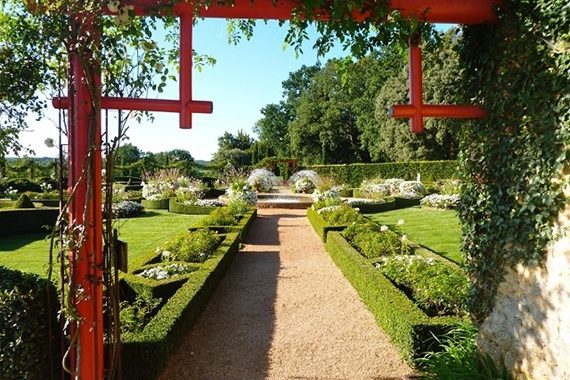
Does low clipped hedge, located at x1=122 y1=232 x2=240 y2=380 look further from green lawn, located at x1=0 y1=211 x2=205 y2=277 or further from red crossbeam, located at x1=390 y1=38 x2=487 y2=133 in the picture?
red crossbeam, located at x1=390 y1=38 x2=487 y2=133

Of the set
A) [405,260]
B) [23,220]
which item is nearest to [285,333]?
[405,260]

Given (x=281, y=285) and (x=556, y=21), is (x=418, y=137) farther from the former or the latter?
(x=556, y=21)

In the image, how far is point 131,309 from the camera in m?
4.55

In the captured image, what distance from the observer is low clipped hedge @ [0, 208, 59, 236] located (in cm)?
1092

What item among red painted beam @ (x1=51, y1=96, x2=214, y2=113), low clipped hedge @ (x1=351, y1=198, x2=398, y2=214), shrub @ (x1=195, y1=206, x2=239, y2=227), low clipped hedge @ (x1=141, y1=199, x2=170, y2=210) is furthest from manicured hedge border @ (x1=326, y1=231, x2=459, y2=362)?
low clipped hedge @ (x1=141, y1=199, x2=170, y2=210)

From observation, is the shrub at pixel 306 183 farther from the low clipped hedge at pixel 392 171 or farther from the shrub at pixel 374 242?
the shrub at pixel 374 242

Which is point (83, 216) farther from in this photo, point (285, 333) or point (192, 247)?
point (192, 247)

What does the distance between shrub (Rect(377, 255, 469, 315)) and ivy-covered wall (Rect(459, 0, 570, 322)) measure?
0.97m

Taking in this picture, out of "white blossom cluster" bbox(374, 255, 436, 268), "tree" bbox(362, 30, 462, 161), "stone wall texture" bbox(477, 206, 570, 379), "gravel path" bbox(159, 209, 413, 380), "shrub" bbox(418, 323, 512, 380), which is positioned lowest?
"gravel path" bbox(159, 209, 413, 380)

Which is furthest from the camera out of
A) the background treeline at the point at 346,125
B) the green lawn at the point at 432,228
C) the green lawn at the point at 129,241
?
the background treeline at the point at 346,125

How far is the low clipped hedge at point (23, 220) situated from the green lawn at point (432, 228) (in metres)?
8.68

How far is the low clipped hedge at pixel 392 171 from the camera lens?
25.7 metres

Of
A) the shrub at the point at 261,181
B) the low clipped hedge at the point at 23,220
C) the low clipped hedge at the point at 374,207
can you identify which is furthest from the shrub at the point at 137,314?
the shrub at the point at 261,181

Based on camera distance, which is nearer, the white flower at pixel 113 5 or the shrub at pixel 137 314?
the white flower at pixel 113 5
